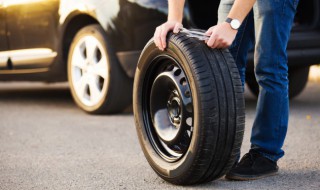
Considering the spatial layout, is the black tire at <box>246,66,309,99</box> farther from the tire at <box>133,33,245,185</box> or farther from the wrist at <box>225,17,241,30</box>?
the wrist at <box>225,17,241,30</box>

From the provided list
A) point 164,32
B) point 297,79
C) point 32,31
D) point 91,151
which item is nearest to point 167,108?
point 164,32

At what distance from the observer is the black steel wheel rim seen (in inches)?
119

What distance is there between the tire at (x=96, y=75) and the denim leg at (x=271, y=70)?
2244 mm

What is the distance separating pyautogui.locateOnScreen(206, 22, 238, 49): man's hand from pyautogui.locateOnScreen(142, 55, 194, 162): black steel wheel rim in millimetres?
215

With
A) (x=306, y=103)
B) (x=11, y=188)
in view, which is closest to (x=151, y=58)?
(x=11, y=188)

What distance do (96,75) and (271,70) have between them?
261 centimetres

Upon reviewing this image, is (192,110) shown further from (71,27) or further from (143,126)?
(71,27)

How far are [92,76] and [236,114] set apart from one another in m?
2.87

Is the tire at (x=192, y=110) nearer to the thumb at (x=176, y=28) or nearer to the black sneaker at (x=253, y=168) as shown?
the thumb at (x=176, y=28)

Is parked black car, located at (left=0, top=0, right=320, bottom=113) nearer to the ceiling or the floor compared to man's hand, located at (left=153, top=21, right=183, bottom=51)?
nearer to the floor

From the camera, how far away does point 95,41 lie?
5.46 m

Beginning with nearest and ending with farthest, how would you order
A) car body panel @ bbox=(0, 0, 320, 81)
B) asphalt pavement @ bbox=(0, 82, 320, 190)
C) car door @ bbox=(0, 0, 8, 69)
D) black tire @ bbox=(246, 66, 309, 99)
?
asphalt pavement @ bbox=(0, 82, 320, 190) → car body panel @ bbox=(0, 0, 320, 81) → car door @ bbox=(0, 0, 8, 69) → black tire @ bbox=(246, 66, 309, 99)

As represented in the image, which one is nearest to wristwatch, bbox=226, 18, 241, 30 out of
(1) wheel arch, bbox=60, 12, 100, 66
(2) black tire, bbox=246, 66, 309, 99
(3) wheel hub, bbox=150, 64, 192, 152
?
(3) wheel hub, bbox=150, 64, 192, 152

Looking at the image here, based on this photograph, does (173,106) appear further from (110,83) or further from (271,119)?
(110,83)
